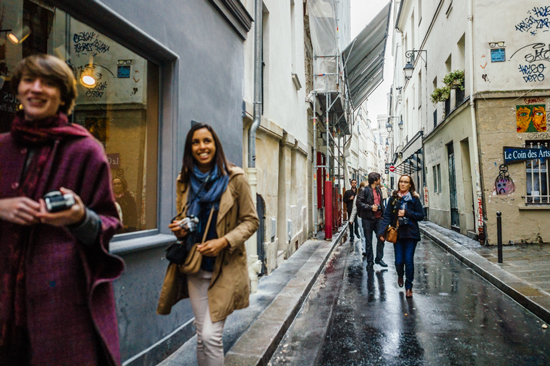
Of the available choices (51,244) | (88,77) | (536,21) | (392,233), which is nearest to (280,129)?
(392,233)

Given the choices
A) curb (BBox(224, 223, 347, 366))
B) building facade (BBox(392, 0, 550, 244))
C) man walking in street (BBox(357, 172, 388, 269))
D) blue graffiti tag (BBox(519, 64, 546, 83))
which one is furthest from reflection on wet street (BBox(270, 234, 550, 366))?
blue graffiti tag (BBox(519, 64, 546, 83))

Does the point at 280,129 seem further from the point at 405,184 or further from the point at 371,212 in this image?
the point at 405,184

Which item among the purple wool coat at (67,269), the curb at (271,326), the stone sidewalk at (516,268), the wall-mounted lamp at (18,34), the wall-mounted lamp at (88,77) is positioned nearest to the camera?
the purple wool coat at (67,269)

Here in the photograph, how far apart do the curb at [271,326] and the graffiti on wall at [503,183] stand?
260 inches

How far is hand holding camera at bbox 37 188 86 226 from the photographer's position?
53.8 inches

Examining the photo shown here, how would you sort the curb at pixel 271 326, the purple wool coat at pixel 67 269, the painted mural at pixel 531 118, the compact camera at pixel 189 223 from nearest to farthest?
the purple wool coat at pixel 67 269 < the compact camera at pixel 189 223 < the curb at pixel 271 326 < the painted mural at pixel 531 118

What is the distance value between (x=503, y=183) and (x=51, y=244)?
38.6ft

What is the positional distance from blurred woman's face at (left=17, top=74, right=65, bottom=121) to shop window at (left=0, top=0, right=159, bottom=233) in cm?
128

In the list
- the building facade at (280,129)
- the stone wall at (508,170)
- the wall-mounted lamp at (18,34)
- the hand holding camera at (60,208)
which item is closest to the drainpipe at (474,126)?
the stone wall at (508,170)

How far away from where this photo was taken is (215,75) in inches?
193

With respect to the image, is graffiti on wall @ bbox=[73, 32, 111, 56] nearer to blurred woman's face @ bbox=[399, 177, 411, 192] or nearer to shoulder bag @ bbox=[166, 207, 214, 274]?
shoulder bag @ bbox=[166, 207, 214, 274]

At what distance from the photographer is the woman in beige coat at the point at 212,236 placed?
2.38 metres

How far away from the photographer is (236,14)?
5535mm

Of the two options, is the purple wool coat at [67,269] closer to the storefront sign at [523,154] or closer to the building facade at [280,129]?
the building facade at [280,129]
